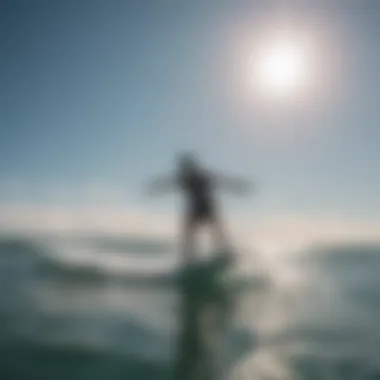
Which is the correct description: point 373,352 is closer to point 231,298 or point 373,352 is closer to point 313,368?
point 313,368

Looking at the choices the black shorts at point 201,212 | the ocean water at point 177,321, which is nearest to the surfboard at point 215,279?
the ocean water at point 177,321

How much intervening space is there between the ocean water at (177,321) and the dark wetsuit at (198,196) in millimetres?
574

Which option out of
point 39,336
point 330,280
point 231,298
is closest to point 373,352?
point 231,298

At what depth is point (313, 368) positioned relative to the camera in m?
3.29

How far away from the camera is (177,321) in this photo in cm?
393

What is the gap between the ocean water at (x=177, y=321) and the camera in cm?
329

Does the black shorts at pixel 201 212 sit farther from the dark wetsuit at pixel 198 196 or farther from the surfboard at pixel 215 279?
the surfboard at pixel 215 279

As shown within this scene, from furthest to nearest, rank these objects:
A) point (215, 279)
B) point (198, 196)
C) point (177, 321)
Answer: point (198, 196) < point (215, 279) < point (177, 321)

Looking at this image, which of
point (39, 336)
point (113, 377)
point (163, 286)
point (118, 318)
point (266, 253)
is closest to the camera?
point (113, 377)

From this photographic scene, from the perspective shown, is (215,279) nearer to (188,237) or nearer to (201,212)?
(188,237)

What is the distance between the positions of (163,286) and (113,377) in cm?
163

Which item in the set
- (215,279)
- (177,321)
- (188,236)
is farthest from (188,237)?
(177,321)

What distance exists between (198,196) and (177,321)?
1.58 metres

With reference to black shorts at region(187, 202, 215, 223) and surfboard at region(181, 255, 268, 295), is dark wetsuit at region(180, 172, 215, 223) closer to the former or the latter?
black shorts at region(187, 202, 215, 223)
